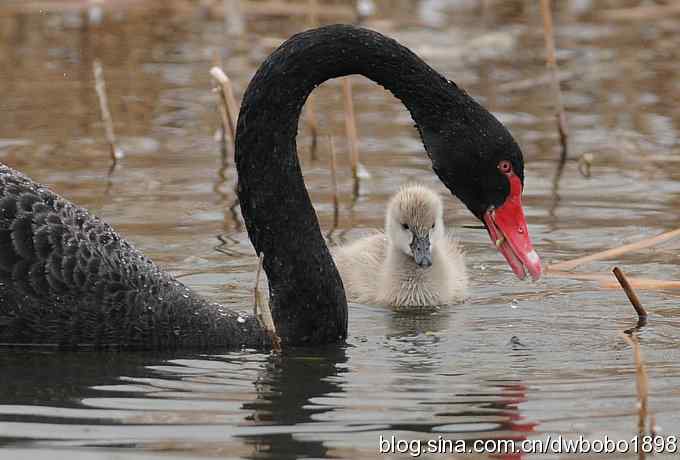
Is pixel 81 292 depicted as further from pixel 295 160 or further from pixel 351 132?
pixel 351 132

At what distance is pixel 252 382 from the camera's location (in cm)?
505

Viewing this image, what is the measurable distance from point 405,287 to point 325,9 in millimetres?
5523

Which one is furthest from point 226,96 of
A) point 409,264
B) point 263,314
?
point 263,314

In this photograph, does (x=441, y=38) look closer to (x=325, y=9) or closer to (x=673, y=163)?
(x=325, y=9)

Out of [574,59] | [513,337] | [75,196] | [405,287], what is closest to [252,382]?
[513,337]

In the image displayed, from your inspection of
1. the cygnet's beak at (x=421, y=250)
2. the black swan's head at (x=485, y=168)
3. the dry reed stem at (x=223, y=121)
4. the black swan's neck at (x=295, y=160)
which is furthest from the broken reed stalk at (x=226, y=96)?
the black swan's head at (x=485, y=168)

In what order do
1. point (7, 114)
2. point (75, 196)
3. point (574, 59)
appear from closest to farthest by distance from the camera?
point (75, 196) → point (7, 114) → point (574, 59)

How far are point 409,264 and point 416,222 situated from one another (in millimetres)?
247

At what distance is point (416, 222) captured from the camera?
6496 millimetres

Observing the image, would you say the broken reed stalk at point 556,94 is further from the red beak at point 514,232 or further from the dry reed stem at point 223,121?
the red beak at point 514,232

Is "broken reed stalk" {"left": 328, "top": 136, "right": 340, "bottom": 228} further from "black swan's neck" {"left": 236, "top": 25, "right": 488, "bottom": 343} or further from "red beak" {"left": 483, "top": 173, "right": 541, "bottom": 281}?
"red beak" {"left": 483, "top": 173, "right": 541, "bottom": 281}

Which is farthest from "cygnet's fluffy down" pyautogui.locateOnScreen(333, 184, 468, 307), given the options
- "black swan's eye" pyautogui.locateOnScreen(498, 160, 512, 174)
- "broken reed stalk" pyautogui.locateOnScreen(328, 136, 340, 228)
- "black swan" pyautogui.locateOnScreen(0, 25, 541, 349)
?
"black swan's eye" pyautogui.locateOnScreen(498, 160, 512, 174)

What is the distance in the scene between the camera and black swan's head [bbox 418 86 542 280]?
542 centimetres

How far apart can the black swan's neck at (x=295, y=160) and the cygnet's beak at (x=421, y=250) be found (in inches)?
31.6
